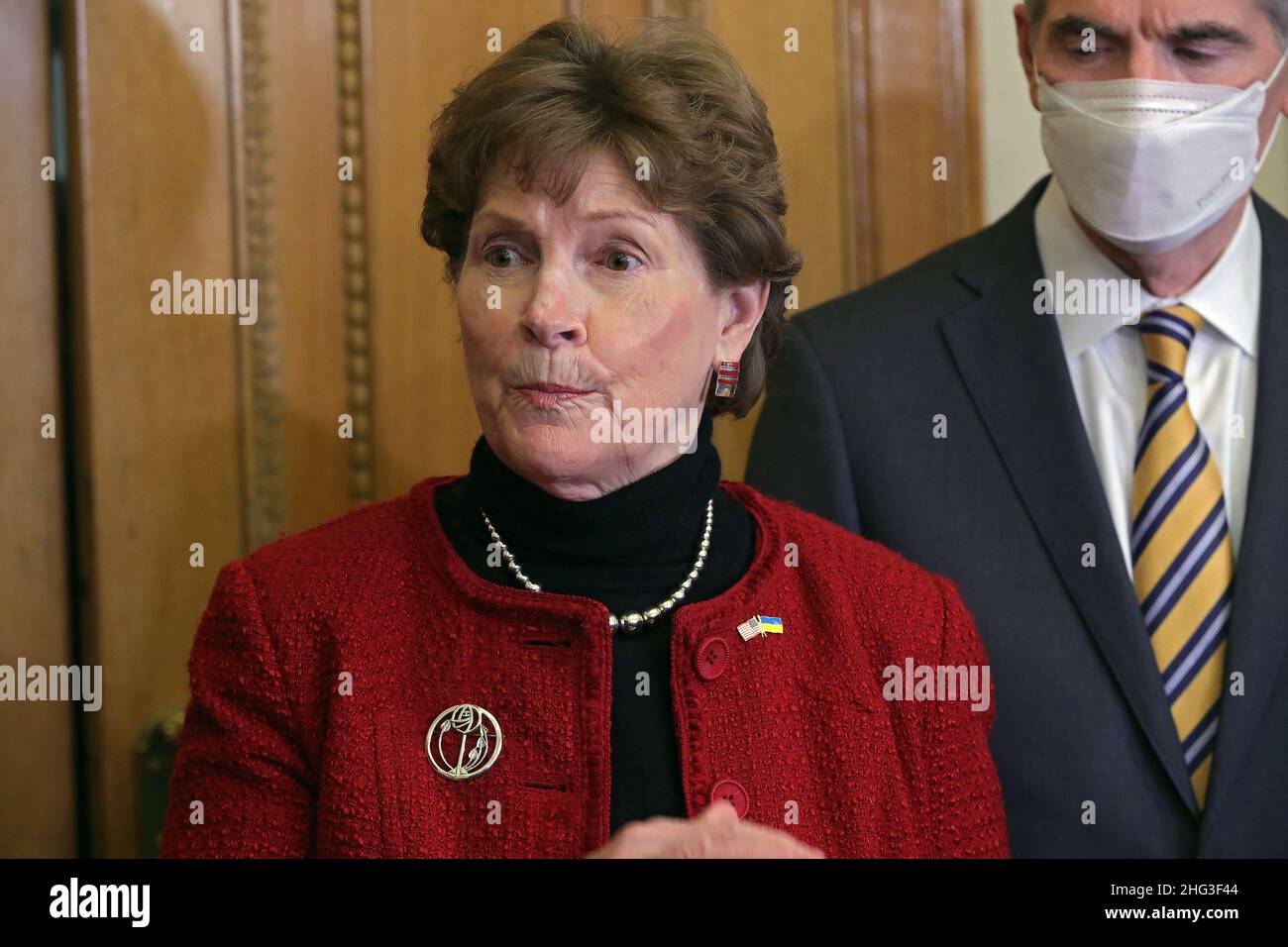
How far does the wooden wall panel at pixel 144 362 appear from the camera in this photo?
6.23 ft

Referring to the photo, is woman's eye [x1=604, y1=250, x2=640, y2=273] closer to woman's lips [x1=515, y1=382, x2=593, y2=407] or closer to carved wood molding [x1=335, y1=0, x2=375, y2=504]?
woman's lips [x1=515, y1=382, x2=593, y2=407]

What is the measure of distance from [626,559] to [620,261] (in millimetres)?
313

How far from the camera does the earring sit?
5.42ft

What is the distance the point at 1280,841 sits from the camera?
1.80 meters

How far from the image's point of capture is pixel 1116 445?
193 centimetres

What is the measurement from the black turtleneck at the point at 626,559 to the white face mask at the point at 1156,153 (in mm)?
684

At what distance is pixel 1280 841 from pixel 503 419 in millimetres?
1090

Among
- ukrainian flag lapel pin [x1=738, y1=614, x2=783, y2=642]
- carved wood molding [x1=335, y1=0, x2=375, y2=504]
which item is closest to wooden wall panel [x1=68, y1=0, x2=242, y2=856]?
carved wood molding [x1=335, y1=0, x2=375, y2=504]
